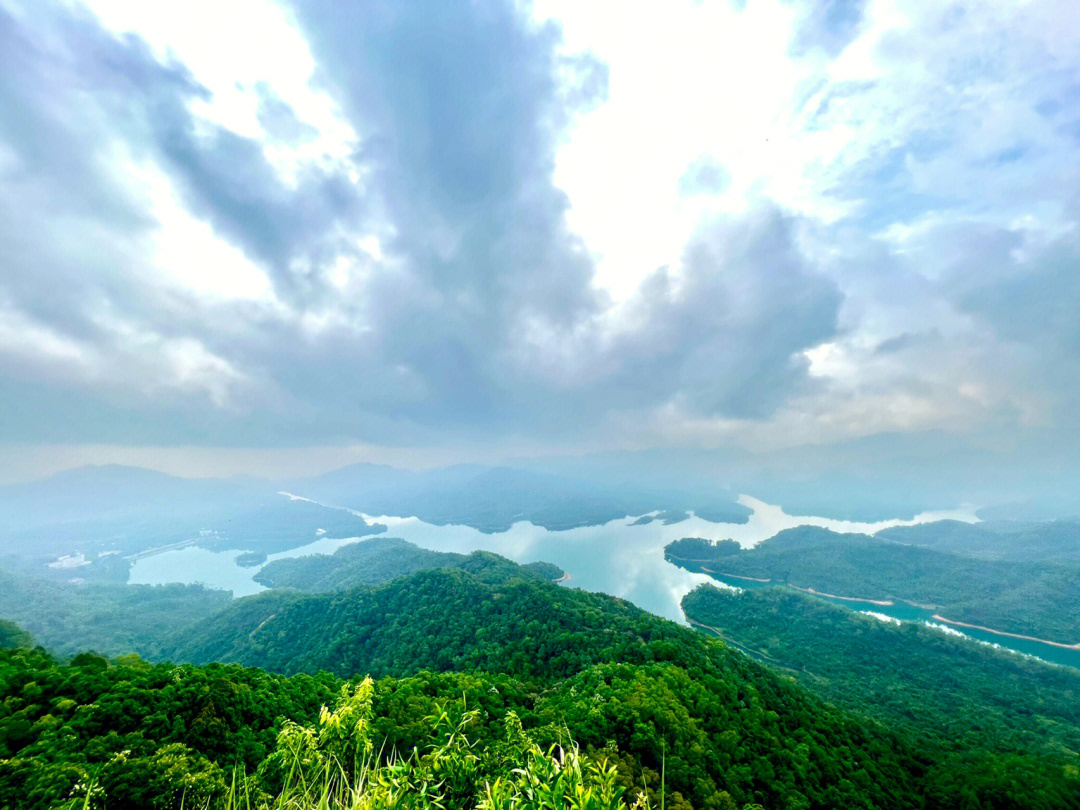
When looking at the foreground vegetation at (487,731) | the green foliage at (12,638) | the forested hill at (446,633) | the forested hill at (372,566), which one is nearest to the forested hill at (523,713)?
the foreground vegetation at (487,731)

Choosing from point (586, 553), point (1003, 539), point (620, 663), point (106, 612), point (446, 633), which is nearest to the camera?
point (620, 663)

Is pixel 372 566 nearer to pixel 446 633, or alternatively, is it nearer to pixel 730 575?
pixel 446 633

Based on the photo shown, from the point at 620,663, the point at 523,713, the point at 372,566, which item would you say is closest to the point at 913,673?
the point at 620,663

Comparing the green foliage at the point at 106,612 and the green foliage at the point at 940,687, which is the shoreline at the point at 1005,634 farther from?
the green foliage at the point at 106,612

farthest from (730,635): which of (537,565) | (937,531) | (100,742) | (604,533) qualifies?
(937,531)

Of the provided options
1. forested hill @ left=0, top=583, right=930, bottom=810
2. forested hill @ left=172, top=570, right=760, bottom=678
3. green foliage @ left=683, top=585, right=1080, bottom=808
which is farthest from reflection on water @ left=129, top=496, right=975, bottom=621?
forested hill @ left=0, top=583, right=930, bottom=810

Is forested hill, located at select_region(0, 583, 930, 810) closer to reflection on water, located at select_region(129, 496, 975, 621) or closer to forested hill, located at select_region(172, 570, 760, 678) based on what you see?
forested hill, located at select_region(172, 570, 760, 678)
